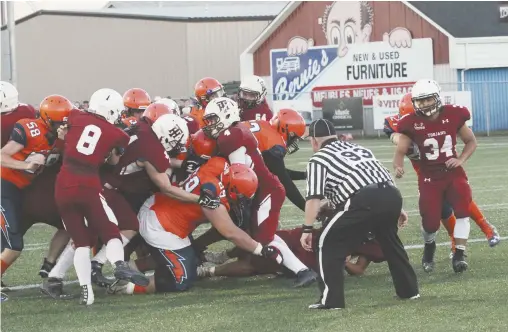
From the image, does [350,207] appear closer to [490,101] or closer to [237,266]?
[237,266]

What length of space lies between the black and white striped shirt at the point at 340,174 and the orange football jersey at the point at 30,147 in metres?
2.16

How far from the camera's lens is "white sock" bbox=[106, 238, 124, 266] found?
280 inches

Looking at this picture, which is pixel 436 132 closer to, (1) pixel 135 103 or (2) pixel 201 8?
(1) pixel 135 103

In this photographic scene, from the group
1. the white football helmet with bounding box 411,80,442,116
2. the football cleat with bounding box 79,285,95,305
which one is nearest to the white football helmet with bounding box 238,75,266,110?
the white football helmet with bounding box 411,80,442,116

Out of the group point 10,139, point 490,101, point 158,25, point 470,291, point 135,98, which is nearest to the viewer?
point 470,291

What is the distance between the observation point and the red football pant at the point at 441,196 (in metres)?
8.05

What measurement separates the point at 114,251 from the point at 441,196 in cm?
268

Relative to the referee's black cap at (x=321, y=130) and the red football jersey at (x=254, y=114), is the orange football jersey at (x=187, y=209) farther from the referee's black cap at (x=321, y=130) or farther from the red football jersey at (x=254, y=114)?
the red football jersey at (x=254, y=114)

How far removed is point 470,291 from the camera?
6.90 m

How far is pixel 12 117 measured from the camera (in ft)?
25.8

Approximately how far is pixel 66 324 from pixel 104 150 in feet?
4.39

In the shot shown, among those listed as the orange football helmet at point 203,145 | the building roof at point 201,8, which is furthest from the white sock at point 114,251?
the building roof at point 201,8

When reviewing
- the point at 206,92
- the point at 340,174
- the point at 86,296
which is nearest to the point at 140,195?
the point at 86,296

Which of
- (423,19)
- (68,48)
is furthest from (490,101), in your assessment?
(68,48)
